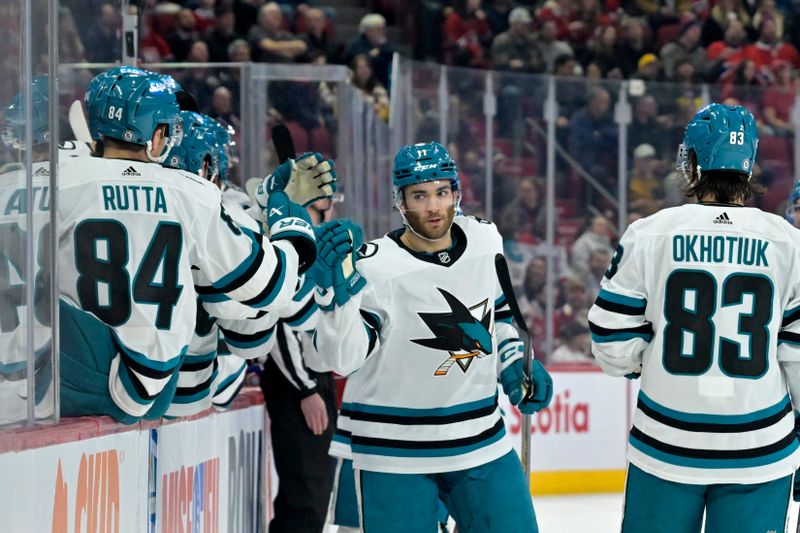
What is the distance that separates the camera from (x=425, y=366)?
320 cm

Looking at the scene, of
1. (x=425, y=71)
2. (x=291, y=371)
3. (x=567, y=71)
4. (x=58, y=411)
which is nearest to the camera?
(x=58, y=411)

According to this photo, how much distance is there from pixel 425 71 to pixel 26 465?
199 inches

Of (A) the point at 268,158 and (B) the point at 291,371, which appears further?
(A) the point at 268,158

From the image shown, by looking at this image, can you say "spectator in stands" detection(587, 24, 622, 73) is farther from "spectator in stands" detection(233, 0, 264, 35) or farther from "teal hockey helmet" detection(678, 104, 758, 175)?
"teal hockey helmet" detection(678, 104, 758, 175)

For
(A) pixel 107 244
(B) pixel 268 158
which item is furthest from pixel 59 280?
(B) pixel 268 158

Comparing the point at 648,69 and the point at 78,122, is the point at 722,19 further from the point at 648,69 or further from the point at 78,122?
the point at 78,122

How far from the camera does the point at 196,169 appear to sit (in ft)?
12.0

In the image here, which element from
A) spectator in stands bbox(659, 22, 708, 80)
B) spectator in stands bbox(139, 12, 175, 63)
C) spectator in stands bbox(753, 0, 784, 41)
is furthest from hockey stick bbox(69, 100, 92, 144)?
spectator in stands bbox(753, 0, 784, 41)

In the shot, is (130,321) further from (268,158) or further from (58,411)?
(268,158)

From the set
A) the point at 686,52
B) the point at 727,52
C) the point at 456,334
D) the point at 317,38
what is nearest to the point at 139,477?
the point at 456,334

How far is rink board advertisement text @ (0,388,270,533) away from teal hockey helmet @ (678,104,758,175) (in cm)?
132

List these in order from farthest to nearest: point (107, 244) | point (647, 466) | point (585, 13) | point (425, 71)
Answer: point (585, 13) → point (425, 71) → point (647, 466) → point (107, 244)

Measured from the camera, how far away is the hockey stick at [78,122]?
10.7 ft

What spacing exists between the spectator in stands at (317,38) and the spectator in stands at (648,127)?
2093 millimetres
